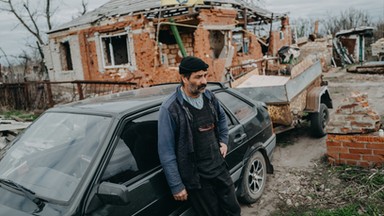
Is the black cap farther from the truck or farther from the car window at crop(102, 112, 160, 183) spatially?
the truck

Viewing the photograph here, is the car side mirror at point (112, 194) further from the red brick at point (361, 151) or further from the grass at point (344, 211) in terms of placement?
the red brick at point (361, 151)

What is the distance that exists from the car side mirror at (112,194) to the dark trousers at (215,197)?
72 centimetres

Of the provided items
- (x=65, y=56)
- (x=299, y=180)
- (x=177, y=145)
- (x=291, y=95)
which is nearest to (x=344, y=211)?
(x=299, y=180)

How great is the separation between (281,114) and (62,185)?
156 inches

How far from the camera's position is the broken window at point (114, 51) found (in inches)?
526

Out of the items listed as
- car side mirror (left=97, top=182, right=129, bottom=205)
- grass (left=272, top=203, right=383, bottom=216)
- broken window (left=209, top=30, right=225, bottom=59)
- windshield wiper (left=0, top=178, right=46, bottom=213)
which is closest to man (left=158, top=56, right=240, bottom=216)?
car side mirror (left=97, top=182, right=129, bottom=205)

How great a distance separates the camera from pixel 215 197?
262 cm

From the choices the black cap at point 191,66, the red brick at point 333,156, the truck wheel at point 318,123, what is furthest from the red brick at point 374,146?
the black cap at point 191,66

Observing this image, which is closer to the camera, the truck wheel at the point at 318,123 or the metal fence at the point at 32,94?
the truck wheel at the point at 318,123

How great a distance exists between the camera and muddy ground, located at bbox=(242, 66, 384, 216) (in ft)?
12.2

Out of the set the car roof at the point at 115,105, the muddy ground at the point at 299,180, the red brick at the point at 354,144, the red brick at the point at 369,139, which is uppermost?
the car roof at the point at 115,105

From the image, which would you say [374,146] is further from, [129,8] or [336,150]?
[129,8]

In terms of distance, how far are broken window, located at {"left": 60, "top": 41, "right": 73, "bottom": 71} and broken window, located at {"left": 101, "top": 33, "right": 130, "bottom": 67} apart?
337cm

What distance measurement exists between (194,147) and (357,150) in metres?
2.88
